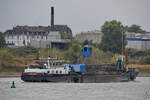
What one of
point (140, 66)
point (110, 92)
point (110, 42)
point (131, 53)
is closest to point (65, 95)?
point (110, 92)

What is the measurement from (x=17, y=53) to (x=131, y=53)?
37519 mm

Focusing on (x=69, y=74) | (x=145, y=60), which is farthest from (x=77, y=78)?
(x=145, y=60)

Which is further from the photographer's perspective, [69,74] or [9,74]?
[9,74]

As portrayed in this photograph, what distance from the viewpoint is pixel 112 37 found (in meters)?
186

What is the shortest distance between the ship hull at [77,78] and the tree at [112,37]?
74.9 m

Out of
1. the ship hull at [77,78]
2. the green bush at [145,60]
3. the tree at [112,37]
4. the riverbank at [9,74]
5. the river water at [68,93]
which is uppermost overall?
the tree at [112,37]

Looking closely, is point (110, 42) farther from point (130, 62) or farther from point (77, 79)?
point (77, 79)

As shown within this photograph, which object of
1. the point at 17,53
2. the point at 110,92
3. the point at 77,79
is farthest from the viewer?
the point at 17,53

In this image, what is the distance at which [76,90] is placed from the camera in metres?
80.9

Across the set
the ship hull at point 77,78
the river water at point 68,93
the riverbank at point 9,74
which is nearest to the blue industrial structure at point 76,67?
the ship hull at point 77,78

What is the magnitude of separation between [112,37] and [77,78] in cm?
8763

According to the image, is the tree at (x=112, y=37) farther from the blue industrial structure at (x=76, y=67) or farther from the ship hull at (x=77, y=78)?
the blue industrial structure at (x=76, y=67)

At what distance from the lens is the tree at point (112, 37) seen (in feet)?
589

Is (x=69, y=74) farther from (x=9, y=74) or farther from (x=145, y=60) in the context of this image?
(x=145, y=60)
